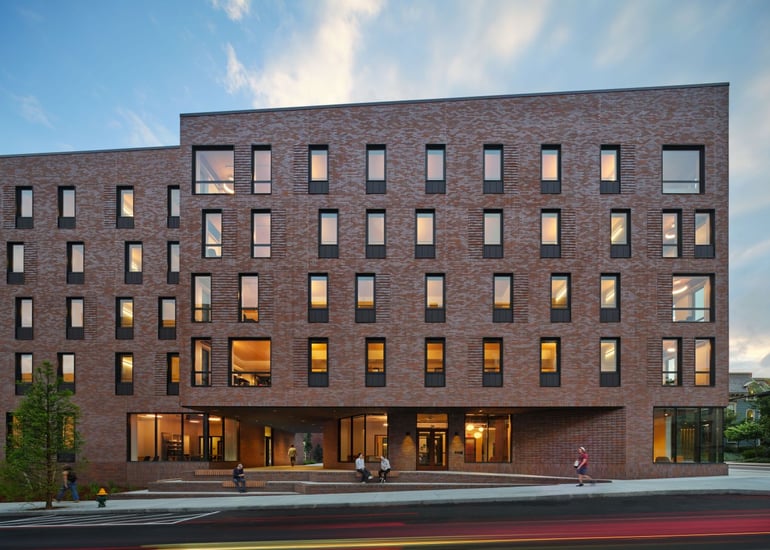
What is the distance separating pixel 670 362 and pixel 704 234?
6714mm

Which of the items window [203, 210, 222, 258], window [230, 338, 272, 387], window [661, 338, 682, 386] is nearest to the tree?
window [230, 338, 272, 387]

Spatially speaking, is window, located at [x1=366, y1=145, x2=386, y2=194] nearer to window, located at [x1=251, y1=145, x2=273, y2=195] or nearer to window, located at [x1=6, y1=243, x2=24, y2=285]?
window, located at [x1=251, y1=145, x2=273, y2=195]

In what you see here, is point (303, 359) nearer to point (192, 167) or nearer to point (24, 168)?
point (192, 167)

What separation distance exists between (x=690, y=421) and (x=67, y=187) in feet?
124

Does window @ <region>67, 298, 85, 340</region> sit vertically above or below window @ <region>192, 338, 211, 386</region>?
above

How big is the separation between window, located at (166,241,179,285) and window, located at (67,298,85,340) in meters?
5.57

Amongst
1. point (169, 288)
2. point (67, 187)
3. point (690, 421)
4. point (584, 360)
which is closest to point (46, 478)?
point (169, 288)

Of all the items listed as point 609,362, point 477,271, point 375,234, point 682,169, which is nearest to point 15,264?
point 375,234

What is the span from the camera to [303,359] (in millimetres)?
28578

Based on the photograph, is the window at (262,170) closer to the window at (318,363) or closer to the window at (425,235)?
the window at (425,235)

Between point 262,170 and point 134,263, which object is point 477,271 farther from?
point 134,263

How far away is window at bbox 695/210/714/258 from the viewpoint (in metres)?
28.4

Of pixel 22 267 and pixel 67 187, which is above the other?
pixel 67 187

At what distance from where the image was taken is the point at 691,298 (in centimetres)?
2858
